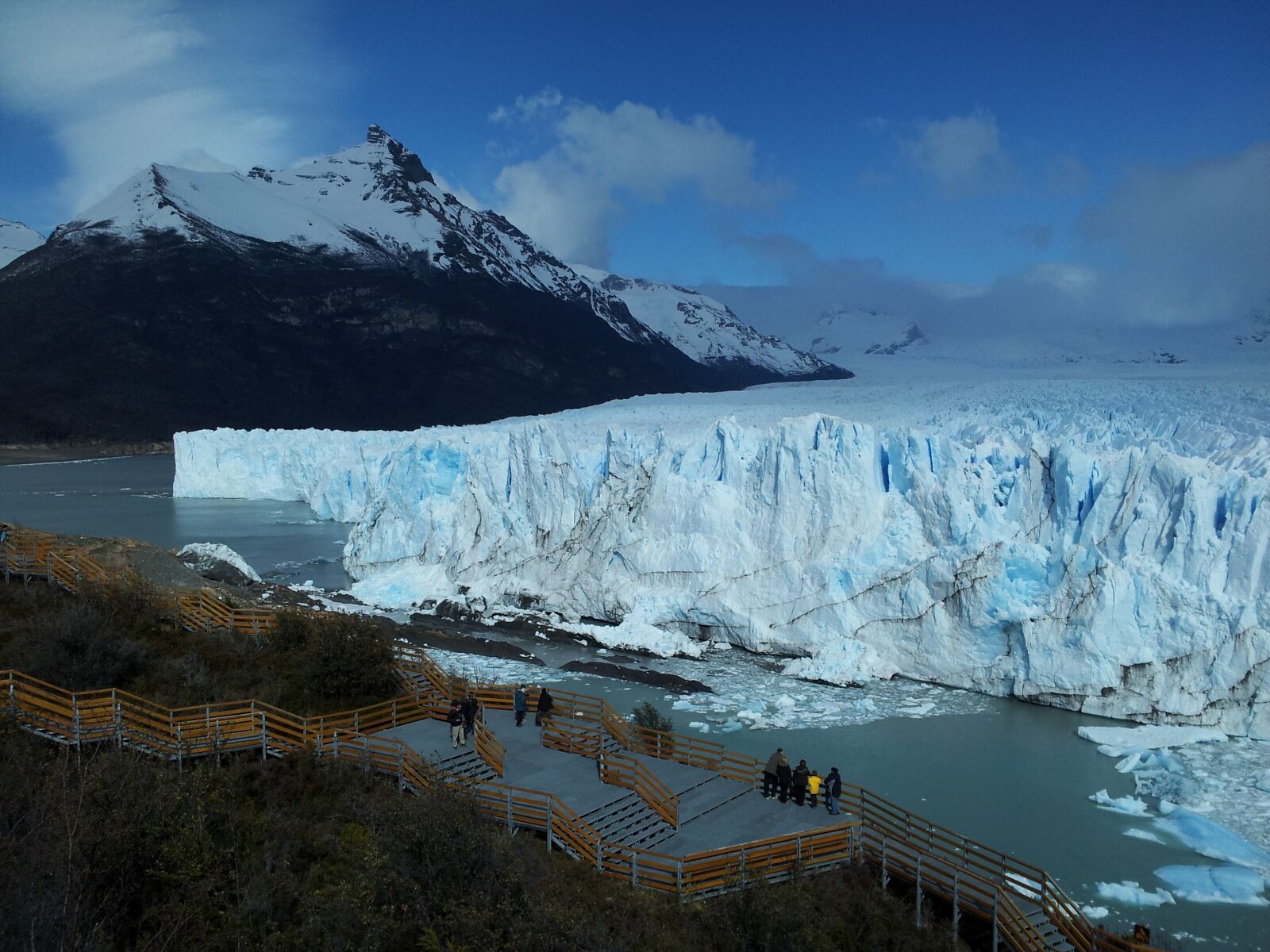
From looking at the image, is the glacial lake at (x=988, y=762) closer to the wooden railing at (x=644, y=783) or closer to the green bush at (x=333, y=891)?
the green bush at (x=333, y=891)

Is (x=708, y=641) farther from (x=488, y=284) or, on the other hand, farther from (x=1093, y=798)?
(x=488, y=284)

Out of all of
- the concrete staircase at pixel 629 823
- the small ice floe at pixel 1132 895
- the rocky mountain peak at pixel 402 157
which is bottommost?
the small ice floe at pixel 1132 895

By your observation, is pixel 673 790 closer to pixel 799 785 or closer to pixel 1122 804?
pixel 799 785

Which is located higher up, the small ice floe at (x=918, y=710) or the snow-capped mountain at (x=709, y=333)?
the snow-capped mountain at (x=709, y=333)

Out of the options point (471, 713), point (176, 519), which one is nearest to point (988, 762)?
point (471, 713)

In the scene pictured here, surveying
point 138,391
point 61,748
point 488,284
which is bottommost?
point 61,748

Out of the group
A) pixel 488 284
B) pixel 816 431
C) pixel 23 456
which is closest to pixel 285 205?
pixel 488 284

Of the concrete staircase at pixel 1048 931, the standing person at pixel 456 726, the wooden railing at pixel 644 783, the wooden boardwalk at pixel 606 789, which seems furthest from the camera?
the standing person at pixel 456 726

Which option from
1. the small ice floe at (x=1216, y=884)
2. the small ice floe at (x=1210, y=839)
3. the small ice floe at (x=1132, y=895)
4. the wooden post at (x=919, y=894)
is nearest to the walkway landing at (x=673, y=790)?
the wooden post at (x=919, y=894)
